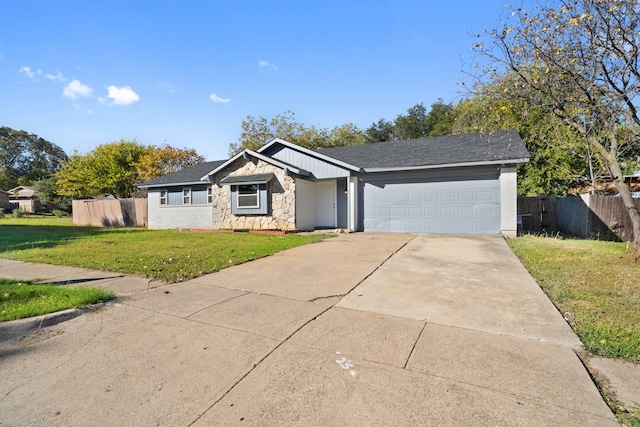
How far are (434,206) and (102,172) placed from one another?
28.9 meters

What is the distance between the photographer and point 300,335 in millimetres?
3293

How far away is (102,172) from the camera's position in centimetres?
2772

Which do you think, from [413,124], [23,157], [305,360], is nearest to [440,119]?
[413,124]

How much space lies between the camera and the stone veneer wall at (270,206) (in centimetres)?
1405

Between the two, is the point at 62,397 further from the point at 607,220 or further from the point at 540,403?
the point at 607,220

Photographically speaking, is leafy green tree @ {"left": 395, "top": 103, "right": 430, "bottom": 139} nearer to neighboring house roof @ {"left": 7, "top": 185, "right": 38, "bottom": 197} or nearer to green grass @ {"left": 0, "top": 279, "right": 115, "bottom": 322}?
green grass @ {"left": 0, "top": 279, "right": 115, "bottom": 322}

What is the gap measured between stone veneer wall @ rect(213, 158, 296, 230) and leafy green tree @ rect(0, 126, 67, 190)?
60044mm

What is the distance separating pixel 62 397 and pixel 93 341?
100 cm

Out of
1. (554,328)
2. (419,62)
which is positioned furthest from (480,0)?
(554,328)

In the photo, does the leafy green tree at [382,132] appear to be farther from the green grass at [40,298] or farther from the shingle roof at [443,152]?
the green grass at [40,298]

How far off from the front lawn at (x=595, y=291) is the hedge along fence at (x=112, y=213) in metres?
21.4

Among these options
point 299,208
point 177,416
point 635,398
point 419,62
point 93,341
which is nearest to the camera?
point 177,416

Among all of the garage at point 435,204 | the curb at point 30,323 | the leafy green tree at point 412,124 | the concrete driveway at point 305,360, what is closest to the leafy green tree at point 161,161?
the leafy green tree at point 412,124

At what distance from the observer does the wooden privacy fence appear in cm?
1116
